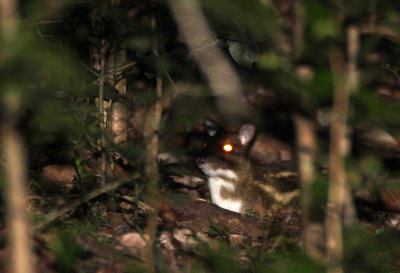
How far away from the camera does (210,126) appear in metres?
3.44

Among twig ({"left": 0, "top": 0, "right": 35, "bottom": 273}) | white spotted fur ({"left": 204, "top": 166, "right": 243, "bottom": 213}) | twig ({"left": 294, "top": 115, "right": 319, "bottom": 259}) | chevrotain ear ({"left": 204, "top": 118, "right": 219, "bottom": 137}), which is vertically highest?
twig ({"left": 0, "top": 0, "right": 35, "bottom": 273})

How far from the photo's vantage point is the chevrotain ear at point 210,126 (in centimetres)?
342

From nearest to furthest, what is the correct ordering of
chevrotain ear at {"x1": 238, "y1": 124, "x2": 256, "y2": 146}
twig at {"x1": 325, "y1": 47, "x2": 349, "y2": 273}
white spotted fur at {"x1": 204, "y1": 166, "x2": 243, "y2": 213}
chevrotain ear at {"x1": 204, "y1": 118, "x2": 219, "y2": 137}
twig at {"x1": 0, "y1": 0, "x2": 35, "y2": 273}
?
twig at {"x1": 0, "y1": 0, "x2": 35, "y2": 273} → twig at {"x1": 325, "y1": 47, "x2": 349, "y2": 273} → chevrotain ear at {"x1": 204, "y1": 118, "x2": 219, "y2": 137} → white spotted fur at {"x1": 204, "y1": 166, "x2": 243, "y2": 213} → chevrotain ear at {"x1": 238, "y1": 124, "x2": 256, "y2": 146}

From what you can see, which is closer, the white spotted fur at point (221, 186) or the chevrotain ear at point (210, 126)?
the chevrotain ear at point (210, 126)

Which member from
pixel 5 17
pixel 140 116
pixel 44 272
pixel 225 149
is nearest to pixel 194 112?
pixel 44 272

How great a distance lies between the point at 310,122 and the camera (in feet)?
3.39

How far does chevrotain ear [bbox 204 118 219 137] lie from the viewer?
342 cm

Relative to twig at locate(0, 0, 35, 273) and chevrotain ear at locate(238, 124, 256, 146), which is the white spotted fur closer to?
chevrotain ear at locate(238, 124, 256, 146)

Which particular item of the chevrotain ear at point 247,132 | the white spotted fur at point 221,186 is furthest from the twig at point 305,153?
the chevrotain ear at point 247,132

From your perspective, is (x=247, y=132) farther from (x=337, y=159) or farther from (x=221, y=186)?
(x=337, y=159)

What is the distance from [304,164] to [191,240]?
3.37 ft

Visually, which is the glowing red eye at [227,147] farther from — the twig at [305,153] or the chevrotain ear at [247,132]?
the twig at [305,153]

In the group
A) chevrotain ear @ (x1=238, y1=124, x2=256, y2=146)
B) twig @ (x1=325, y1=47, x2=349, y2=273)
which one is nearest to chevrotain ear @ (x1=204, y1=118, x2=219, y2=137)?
chevrotain ear @ (x1=238, y1=124, x2=256, y2=146)

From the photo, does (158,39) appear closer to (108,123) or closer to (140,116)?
(108,123)
